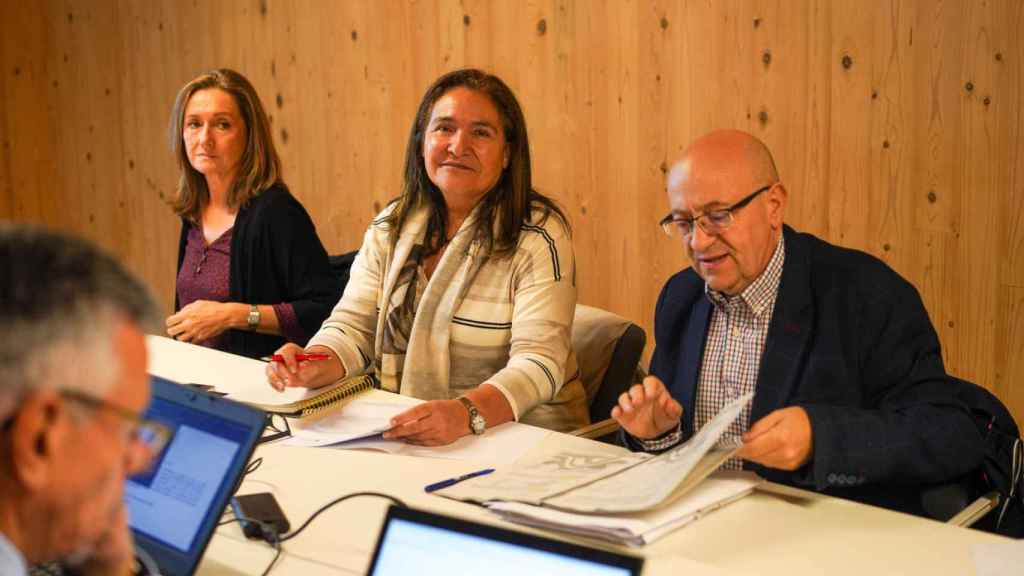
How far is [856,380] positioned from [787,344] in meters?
0.13

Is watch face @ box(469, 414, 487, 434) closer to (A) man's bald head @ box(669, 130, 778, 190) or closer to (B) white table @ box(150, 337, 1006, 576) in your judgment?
(B) white table @ box(150, 337, 1006, 576)

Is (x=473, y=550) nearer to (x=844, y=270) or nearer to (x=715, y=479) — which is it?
(x=715, y=479)

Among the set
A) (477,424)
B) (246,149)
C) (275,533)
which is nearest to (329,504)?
(275,533)

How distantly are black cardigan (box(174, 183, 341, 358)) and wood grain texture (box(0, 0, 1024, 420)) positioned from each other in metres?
1.01

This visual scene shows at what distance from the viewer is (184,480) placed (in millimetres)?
1470

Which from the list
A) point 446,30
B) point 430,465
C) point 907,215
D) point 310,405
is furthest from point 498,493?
point 446,30

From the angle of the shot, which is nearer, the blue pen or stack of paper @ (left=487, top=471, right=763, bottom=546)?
stack of paper @ (left=487, top=471, right=763, bottom=546)

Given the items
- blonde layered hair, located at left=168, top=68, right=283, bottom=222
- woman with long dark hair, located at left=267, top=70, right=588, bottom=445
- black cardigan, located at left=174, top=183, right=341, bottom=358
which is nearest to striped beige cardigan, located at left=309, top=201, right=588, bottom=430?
woman with long dark hair, located at left=267, top=70, right=588, bottom=445

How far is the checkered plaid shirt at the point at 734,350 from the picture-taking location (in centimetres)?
201

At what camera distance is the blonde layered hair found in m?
3.21

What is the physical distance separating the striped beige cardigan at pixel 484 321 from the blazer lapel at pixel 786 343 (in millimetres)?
529

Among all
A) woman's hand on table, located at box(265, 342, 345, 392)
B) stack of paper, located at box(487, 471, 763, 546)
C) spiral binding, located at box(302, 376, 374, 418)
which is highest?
woman's hand on table, located at box(265, 342, 345, 392)

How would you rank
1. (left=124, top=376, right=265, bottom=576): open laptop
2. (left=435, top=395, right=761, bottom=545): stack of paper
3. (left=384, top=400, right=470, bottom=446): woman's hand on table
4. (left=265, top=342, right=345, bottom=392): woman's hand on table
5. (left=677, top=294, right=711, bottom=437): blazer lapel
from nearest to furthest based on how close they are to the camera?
(left=124, top=376, right=265, bottom=576): open laptop → (left=435, top=395, right=761, bottom=545): stack of paper → (left=384, top=400, right=470, bottom=446): woman's hand on table → (left=677, top=294, right=711, bottom=437): blazer lapel → (left=265, top=342, right=345, bottom=392): woman's hand on table

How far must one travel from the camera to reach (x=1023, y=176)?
2783mm
